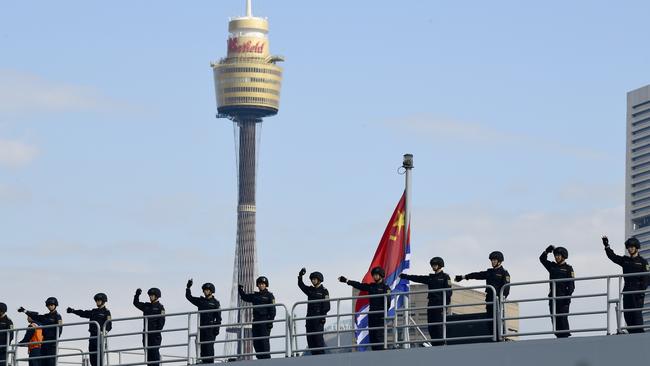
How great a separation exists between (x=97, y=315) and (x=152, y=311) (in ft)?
3.67

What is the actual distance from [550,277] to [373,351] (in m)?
2.87

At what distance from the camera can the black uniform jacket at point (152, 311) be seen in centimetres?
2238

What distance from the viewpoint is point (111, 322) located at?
2280 centimetres

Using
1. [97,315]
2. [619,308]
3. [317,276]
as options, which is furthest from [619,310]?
[97,315]

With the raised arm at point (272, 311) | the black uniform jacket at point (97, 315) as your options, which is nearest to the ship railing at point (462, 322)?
the raised arm at point (272, 311)

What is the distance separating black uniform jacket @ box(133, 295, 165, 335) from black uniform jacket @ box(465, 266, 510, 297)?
5092 millimetres

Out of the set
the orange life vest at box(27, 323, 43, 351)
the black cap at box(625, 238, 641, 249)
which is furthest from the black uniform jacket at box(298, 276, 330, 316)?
the orange life vest at box(27, 323, 43, 351)

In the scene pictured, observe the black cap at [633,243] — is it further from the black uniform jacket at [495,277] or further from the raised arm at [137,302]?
the raised arm at [137,302]

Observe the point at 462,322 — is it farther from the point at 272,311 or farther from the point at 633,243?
the point at 272,311

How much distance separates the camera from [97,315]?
23.0m

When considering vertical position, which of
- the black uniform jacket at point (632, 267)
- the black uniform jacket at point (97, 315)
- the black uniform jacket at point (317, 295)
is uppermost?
the black uniform jacket at point (632, 267)

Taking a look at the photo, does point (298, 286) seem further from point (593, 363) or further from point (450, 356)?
point (593, 363)

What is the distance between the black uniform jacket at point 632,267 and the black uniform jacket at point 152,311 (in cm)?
702

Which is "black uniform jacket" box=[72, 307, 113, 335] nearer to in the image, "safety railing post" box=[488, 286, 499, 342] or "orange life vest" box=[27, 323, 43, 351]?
"orange life vest" box=[27, 323, 43, 351]
